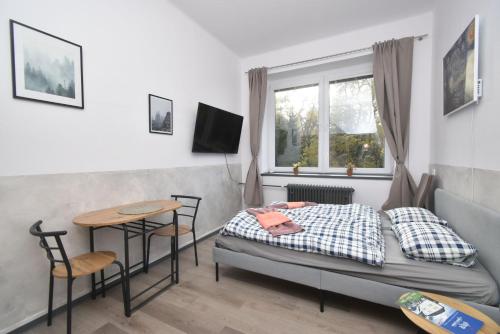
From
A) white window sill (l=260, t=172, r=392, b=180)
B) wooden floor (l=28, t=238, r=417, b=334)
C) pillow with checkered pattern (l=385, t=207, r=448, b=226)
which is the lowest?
wooden floor (l=28, t=238, r=417, b=334)

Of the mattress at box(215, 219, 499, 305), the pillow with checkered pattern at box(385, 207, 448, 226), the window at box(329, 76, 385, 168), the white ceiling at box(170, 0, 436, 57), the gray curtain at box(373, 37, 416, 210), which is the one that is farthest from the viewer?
the window at box(329, 76, 385, 168)

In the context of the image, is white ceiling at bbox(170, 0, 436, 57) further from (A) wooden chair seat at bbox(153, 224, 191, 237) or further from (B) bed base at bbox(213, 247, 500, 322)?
(B) bed base at bbox(213, 247, 500, 322)

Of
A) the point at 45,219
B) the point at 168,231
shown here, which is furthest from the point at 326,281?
the point at 45,219

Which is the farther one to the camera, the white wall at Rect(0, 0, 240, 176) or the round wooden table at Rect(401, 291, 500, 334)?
the white wall at Rect(0, 0, 240, 176)

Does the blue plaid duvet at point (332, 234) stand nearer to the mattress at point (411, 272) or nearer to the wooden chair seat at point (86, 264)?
the mattress at point (411, 272)

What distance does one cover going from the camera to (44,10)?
1662 mm

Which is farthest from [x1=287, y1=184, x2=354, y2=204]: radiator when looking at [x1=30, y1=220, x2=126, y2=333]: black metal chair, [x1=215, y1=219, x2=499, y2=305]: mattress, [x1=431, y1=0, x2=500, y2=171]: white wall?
[x1=30, y1=220, x2=126, y2=333]: black metal chair

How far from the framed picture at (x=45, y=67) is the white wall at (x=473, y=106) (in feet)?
10.2

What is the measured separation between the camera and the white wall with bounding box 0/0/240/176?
1.56 m

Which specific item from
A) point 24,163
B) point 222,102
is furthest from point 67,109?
point 222,102

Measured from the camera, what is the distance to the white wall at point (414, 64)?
298 centimetres

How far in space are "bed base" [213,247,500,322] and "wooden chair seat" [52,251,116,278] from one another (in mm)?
985

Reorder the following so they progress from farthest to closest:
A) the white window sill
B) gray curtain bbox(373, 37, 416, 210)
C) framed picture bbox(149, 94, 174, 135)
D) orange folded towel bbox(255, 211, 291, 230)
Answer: the white window sill, gray curtain bbox(373, 37, 416, 210), framed picture bbox(149, 94, 174, 135), orange folded towel bbox(255, 211, 291, 230)

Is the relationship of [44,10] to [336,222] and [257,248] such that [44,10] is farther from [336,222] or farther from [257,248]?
[336,222]
